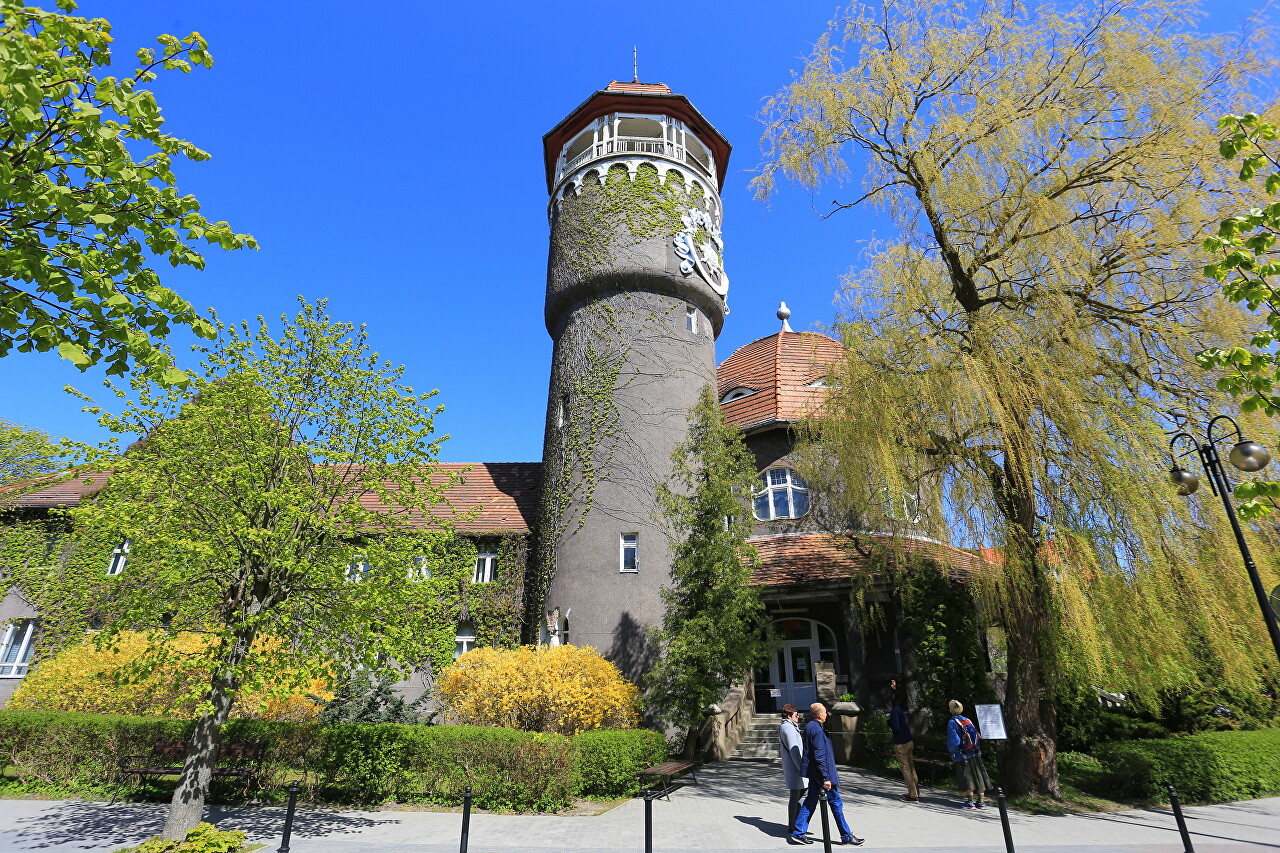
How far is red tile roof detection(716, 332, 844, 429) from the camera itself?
21.6 meters

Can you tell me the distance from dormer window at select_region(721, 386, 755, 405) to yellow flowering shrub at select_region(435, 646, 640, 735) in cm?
1219

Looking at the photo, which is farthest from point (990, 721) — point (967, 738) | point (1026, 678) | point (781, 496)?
point (781, 496)

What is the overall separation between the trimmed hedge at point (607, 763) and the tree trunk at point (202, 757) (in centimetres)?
553

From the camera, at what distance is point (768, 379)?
913 inches

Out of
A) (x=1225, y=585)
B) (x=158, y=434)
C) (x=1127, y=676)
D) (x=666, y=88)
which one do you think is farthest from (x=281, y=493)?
(x=666, y=88)

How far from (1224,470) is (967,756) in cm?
607

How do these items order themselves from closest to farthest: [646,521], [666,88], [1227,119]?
1. [1227,119]
2. [646,521]
3. [666,88]

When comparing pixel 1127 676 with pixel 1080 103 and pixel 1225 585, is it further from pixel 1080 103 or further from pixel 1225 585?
pixel 1080 103

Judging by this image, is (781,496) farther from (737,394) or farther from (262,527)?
(262,527)

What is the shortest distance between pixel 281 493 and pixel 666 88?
22.3m

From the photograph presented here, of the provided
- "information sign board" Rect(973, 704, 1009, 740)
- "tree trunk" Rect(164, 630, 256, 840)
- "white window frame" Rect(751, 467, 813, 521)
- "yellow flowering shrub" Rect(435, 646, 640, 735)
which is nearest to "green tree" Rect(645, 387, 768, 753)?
"yellow flowering shrub" Rect(435, 646, 640, 735)

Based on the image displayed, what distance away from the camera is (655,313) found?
822 inches

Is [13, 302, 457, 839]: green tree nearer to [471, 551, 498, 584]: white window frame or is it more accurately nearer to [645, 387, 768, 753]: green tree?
[645, 387, 768, 753]: green tree

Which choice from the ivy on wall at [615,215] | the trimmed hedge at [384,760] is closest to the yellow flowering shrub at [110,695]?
the trimmed hedge at [384,760]
